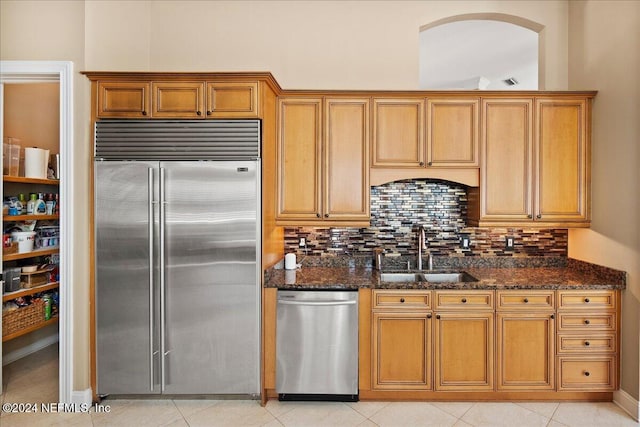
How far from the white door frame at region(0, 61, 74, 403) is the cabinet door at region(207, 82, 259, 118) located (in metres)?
1.00

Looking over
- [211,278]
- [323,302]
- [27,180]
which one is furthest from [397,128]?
[27,180]

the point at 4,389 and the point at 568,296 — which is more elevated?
the point at 568,296

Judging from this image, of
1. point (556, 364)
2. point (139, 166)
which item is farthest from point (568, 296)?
point (139, 166)

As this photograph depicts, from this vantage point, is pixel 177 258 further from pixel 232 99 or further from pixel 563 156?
pixel 563 156

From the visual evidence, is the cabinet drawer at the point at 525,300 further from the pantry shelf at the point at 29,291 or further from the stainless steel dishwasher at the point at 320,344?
the pantry shelf at the point at 29,291

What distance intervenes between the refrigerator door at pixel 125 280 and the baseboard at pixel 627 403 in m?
3.29

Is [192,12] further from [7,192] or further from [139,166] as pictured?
[7,192]

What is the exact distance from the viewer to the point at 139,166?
259 centimetres

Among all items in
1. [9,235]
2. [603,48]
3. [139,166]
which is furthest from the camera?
[9,235]

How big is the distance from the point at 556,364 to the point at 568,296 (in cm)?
50

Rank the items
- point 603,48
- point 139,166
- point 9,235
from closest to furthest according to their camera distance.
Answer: point 139,166 < point 603,48 < point 9,235

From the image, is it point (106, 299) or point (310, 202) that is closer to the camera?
point (106, 299)

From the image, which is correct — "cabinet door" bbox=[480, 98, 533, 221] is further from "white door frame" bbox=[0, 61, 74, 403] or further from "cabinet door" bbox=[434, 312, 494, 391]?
"white door frame" bbox=[0, 61, 74, 403]

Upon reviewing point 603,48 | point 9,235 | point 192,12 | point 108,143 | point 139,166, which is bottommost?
point 9,235
